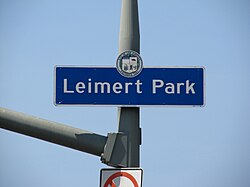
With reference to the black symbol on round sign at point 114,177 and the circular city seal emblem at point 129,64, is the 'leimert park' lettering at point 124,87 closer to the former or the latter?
the circular city seal emblem at point 129,64

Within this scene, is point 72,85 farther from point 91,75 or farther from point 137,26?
point 137,26

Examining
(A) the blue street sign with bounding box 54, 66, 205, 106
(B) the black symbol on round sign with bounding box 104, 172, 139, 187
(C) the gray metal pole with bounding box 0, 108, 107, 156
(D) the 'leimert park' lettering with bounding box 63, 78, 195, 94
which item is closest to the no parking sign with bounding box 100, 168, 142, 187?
(B) the black symbol on round sign with bounding box 104, 172, 139, 187

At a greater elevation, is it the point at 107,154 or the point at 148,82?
the point at 148,82

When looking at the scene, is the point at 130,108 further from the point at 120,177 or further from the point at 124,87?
the point at 120,177

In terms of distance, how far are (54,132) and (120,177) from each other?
121 centimetres

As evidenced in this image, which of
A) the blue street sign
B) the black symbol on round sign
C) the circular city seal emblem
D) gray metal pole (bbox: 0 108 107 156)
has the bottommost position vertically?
the black symbol on round sign

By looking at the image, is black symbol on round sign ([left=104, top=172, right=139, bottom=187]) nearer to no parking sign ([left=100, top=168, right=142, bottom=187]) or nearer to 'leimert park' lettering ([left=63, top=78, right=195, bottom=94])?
no parking sign ([left=100, top=168, right=142, bottom=187])

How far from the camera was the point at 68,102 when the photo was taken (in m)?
8.74

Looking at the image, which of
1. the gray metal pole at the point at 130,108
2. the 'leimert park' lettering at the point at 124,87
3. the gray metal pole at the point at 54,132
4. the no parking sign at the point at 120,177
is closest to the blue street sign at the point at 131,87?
the 'leimert park' lettering at the point at 124,87

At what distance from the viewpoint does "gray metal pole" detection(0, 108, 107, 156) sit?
8.65 meters

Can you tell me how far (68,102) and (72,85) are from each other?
0.71ft

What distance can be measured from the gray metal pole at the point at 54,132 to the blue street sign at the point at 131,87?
0.33 meters

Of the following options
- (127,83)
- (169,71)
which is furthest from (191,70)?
(127,83)

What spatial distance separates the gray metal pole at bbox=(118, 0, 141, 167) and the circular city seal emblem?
0.11 meters
